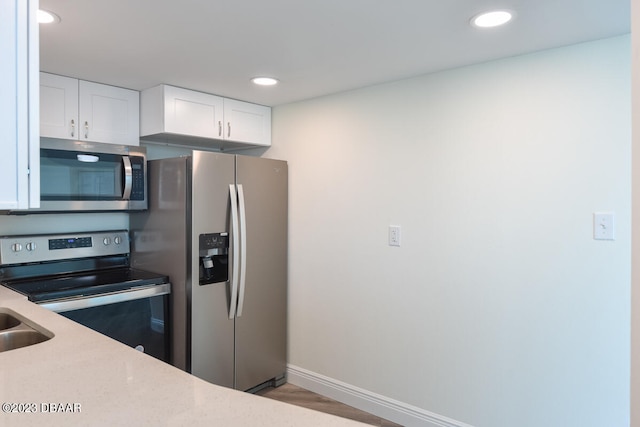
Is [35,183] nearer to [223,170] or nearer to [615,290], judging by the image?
[223,170]

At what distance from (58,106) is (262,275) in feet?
5.30

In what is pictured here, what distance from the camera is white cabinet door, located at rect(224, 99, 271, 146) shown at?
3.03m

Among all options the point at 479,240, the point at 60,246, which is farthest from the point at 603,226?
the point at 60,246

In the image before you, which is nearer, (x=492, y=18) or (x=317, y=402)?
(x=492, y=18)

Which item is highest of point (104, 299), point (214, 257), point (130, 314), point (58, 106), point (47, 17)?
point (47, 17)

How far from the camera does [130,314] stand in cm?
246

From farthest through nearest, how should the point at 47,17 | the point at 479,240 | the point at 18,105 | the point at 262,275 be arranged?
the point at 262,275 < the point at 479,240 < the point at 47,17 < the point at 18,105

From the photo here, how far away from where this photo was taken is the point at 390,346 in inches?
105

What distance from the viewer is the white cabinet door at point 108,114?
8.48ft

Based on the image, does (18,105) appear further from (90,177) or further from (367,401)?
(367,401)

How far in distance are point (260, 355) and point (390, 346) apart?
93 centimetres

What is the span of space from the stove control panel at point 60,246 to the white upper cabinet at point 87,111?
620 mm

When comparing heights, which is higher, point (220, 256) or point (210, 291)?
point (220, 256)

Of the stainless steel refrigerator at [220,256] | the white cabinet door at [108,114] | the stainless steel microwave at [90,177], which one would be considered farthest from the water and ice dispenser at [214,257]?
the white cabinet door at [108,114]
